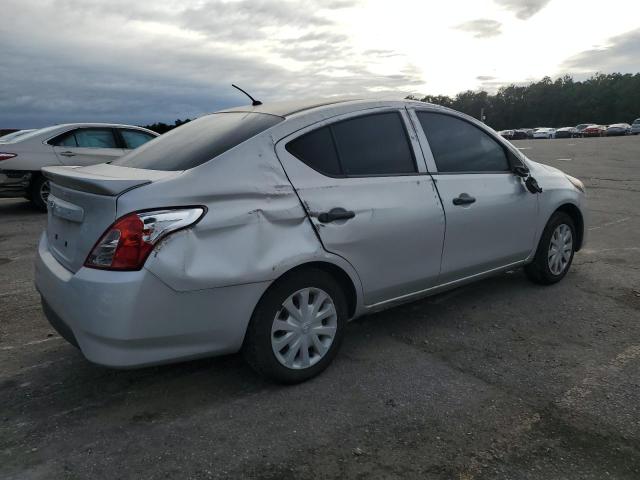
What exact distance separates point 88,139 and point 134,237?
26.6ft

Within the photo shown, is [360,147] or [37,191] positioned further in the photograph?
[37,191]

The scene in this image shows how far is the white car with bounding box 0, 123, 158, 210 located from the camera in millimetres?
9070

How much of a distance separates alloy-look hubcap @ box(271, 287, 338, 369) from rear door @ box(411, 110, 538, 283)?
108 cm

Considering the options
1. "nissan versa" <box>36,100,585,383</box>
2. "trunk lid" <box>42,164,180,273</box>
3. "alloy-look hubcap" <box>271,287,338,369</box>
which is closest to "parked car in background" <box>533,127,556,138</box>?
"nissan versa" <box>36,100,585,383</box>

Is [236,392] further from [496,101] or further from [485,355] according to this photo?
[496,101]

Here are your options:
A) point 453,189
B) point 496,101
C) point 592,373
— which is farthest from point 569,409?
point 496,101

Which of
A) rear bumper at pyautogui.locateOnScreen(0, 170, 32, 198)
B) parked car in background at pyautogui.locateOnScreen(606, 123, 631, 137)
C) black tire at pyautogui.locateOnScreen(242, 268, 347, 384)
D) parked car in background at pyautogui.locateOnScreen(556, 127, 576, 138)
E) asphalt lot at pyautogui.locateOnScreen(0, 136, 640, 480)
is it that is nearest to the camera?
asphalt lot at pyautogui.locateOnScreen(0, 136, 640, 480)

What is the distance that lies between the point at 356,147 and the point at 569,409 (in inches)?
75.9

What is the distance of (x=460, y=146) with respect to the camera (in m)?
4.13

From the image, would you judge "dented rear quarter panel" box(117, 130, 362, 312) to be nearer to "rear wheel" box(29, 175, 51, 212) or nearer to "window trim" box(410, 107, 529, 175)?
"window trim" box(410, 107, 529, 175)

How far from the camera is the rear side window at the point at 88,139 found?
966 cm

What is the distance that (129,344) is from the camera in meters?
2.69

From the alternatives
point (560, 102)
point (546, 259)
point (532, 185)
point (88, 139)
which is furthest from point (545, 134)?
point (532, 185)

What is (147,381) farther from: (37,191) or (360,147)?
(37,191)
